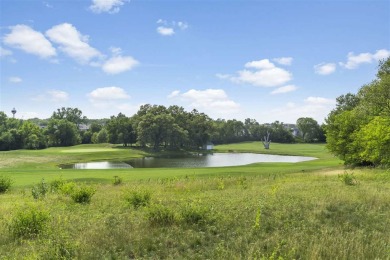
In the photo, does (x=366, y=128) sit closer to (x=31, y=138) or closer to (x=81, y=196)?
(x=81, y=196)

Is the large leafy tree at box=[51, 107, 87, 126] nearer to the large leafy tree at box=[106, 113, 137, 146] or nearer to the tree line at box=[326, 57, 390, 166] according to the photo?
the large leafy tree at box=[106, 113, 137, 146]

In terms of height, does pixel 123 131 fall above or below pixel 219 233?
above

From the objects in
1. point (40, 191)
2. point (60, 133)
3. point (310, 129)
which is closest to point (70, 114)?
point (60, 133)

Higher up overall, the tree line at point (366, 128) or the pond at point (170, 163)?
the tree line at point (366, 128)

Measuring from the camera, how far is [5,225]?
8.76 metres

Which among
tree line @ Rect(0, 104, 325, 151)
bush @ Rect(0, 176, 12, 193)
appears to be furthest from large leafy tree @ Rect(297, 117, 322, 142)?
bush @ Rect(0, 176, 12, 193)

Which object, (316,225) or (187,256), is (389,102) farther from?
(187,256)

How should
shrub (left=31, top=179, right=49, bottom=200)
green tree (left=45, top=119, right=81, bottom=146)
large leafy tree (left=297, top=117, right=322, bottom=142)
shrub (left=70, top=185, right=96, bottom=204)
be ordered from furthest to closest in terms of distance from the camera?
large leafy tree (left=297, top=117, right=322, bottom=142) → green tree (left=45, top=119, right=81, bottom=146) → shrub (left=31, top=179, right=49, bottom=200) → shrub (left=70, top=185, right=96, bottom=204)

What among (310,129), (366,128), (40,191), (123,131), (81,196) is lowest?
(40,191)


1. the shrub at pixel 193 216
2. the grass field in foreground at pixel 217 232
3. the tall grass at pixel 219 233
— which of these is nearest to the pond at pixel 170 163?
the grass field in foreground at pixel 217 232

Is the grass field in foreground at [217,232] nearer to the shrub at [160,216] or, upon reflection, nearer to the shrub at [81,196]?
the shrub at [160,216]

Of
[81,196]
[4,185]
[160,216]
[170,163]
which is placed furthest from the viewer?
[170,163]

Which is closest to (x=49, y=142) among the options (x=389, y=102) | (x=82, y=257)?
(x=389, y=102)

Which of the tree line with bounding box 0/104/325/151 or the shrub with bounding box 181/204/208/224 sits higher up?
the tree line with bounding box 0/104/325/151
